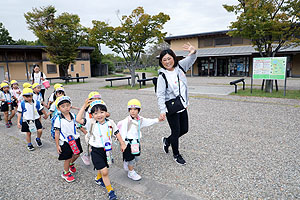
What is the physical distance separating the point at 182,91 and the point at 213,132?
83.3 inches

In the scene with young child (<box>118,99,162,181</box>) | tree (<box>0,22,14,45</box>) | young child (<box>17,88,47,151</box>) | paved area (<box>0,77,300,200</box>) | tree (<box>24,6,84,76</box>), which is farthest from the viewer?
tree (<box>0,22,14,45</box>)

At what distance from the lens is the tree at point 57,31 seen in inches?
793

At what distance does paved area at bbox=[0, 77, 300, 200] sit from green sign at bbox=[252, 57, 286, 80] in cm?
476

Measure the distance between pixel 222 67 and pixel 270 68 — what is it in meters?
15.9

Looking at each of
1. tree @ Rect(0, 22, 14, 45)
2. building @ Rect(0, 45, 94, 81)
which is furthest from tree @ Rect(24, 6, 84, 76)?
tree @ Rect(0, 22, 14, 45)

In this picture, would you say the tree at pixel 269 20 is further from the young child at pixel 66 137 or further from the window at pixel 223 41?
the window at pixel 223 41

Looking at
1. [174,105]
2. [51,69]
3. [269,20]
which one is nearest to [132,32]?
[269,20]

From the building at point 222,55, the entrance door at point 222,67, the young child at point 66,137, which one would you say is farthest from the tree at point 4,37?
the young child at point 66,137

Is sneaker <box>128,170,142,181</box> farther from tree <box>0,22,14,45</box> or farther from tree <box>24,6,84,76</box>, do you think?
tree <box>0,22,14,45</box>

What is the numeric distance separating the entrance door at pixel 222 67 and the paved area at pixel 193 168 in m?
20.4

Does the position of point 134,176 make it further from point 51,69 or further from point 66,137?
point 51,69

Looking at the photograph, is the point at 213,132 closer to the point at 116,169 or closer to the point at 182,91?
the point at 182,91

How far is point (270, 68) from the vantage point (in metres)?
9.38

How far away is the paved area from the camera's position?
2.56 metres
